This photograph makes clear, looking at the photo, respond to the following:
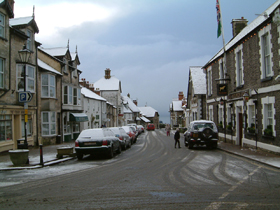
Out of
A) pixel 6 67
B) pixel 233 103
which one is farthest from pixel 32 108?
pixel 233 103

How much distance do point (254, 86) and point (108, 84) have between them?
50.6 m

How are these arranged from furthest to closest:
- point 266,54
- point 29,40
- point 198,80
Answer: point 198,80
point 29,40
point 266,54

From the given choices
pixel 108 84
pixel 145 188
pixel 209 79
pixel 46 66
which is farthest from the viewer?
pixel 108 84

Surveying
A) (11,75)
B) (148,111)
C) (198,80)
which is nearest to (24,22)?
(11,75)

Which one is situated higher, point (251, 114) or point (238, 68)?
point (238, 68)

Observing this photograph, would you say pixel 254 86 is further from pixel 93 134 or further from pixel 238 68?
pixel 93 134

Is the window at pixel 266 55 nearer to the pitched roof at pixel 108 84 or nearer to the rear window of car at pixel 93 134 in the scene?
the rear window of car at pixel 93 134

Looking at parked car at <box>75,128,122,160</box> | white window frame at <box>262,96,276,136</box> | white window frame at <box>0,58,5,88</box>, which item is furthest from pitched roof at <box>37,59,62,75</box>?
white window frame at <box>262,96,276,136</box>

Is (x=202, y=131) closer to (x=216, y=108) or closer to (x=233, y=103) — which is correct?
(x=233, y=103)

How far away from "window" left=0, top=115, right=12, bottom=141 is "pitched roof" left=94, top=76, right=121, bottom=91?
152 ft

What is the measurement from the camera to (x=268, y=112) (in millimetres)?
15594

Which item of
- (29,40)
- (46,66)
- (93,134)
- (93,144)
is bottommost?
(93,144)

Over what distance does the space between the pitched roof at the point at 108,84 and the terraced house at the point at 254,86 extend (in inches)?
1616

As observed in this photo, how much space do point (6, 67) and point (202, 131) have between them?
13.4 meters
